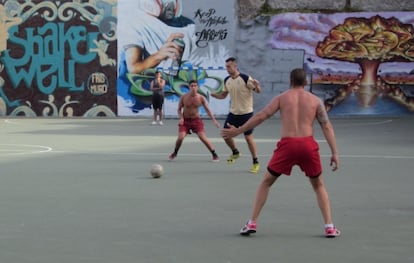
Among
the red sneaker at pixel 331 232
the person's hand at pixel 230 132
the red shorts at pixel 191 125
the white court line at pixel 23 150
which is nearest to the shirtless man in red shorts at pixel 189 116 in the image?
the red shorts at pixel 191 125

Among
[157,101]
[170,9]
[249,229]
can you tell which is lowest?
[157,101]

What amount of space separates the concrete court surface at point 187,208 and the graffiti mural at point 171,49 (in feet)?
44.2

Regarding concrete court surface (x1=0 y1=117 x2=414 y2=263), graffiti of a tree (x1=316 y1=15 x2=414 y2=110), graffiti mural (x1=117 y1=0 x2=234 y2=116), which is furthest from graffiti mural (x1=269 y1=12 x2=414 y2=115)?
concrete court surface (x1=0 y1=117 x2=414 y2=263)

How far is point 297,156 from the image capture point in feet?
26.8

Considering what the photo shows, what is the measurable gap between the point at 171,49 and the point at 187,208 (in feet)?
73.7

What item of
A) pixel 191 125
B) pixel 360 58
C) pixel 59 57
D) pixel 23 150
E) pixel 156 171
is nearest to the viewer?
pixel 156 171

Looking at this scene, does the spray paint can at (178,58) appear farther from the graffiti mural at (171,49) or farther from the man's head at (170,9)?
the man's head at (170,9)

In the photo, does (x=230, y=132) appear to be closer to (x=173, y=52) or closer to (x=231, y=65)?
(x=231, y=65)

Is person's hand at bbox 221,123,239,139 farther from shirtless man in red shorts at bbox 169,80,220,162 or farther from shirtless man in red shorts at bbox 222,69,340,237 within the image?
shirtless man in red shorts at bbox 169,80,220,162

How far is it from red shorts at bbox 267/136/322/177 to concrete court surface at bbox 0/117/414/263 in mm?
Answer: 665

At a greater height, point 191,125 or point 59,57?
point 191,125

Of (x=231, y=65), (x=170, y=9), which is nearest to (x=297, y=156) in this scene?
(x=231, y=65)

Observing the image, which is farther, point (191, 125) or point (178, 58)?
point (178, 58)

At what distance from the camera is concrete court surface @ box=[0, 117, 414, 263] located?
24.7 feet
